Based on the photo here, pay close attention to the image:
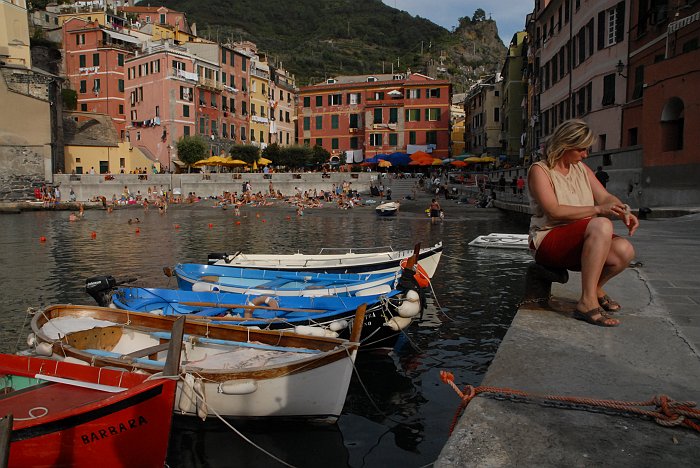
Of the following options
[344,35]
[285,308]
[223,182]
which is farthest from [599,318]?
[344,35]

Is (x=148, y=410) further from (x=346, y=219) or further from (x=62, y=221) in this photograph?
(x=62, y=221)

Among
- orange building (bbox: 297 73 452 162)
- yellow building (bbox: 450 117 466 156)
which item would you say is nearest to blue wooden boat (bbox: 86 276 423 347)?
orange building (bbox: 297 73 452 162)

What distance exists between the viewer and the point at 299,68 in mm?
130875

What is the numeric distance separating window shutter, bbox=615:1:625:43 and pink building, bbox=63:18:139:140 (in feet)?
191

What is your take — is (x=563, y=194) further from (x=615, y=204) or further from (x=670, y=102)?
(x=670, y=102)

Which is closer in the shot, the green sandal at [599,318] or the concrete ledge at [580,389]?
the concrete ledge at [580,389]

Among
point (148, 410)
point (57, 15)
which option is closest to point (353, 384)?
point (148, 410)

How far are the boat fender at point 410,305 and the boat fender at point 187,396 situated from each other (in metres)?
4.38

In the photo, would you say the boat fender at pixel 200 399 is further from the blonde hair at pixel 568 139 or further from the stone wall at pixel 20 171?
the stone wall at pixel 20 171

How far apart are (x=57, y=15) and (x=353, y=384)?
9073cm

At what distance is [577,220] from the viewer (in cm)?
497

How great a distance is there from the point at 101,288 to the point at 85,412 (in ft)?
23.0

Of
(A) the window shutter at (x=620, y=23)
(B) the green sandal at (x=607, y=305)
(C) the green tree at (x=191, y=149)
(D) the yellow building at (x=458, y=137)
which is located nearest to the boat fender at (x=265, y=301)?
(B) the green sandal at (x=607, y=305)

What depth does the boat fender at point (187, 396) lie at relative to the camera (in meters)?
7.23
